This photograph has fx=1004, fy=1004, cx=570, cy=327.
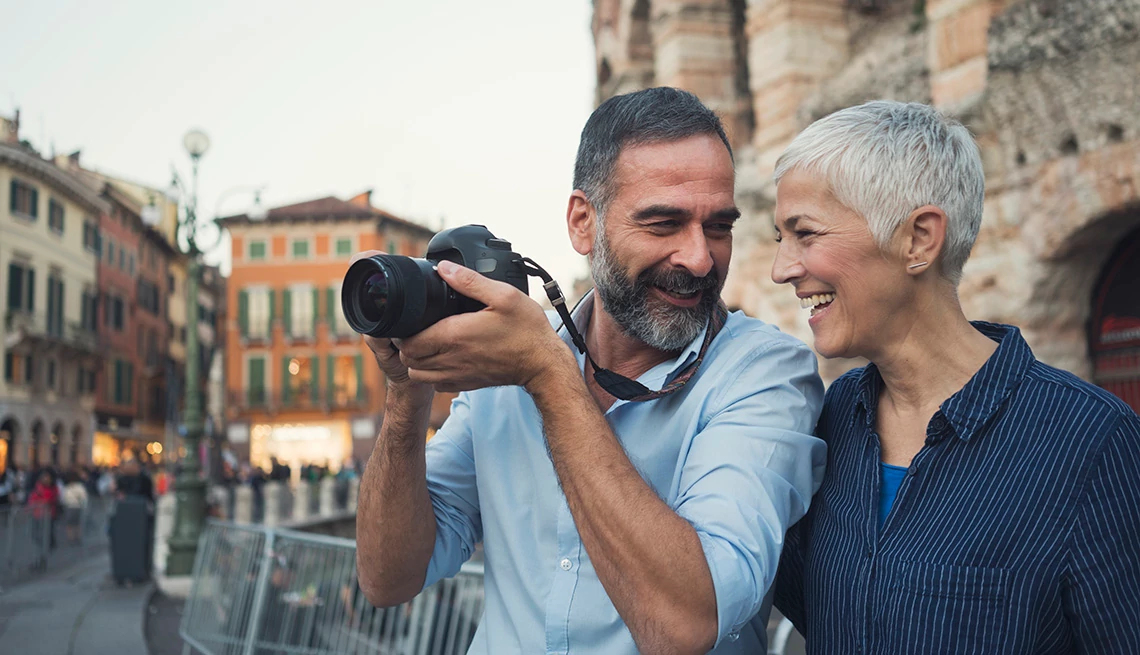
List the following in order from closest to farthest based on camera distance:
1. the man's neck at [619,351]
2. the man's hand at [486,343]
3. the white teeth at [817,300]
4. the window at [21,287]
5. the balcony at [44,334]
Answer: the man's hand at [486,343] < the white teeth at [817,300] < the man's neck at [619,351] < the window at [21,287] < the balcony at [44,334]

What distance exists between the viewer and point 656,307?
6.52ft

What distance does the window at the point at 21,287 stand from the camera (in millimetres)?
37406

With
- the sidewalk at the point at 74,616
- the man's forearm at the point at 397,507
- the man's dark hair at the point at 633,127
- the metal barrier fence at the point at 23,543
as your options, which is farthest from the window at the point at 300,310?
the man's dark hair at the point at 633,127

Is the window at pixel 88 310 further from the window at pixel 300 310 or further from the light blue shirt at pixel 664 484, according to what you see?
the light blue shirt at pixel 664 484

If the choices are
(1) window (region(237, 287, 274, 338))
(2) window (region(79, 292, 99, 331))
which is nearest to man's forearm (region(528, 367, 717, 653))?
A: (2) window (region(79, 292, 99, 331))

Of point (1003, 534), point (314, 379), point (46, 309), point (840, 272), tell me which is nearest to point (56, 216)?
point (46, 309)

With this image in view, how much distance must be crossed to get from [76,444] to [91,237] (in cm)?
899

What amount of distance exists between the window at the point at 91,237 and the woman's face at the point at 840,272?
152 ft

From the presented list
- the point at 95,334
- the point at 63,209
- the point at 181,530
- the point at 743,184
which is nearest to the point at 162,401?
the point at 95,334

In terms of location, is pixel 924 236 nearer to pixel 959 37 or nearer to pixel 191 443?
pixel 959 37

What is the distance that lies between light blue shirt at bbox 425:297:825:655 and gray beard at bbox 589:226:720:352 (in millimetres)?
45

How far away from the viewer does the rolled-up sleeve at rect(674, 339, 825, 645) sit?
1.57 metres

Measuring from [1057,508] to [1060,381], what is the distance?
0.24 m

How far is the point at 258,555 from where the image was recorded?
6902 millimetres
